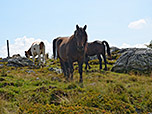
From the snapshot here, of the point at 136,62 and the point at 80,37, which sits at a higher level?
the point at 80,37

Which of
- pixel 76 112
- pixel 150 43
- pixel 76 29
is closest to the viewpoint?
pixel 76 112

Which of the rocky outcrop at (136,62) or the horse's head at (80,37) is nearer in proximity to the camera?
the horse's head at (80,37)

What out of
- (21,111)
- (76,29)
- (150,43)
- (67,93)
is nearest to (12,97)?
(21,111)


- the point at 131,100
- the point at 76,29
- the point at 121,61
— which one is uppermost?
the point at 76,29

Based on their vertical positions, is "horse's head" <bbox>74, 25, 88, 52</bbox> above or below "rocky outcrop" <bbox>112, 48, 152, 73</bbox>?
above

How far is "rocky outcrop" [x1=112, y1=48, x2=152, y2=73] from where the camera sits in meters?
→ 11.0

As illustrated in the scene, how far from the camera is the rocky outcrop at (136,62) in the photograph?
36.1 ft

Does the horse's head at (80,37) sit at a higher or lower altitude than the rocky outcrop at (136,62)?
higher

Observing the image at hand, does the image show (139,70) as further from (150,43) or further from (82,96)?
(150,43)

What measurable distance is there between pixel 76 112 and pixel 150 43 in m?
27.4

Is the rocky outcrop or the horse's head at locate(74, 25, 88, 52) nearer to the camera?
the horse's head at locate(74, 25, 88, 52)

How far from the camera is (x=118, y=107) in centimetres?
472

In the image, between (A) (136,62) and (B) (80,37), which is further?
(A) (136,62)

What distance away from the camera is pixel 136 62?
11297 millimetres
